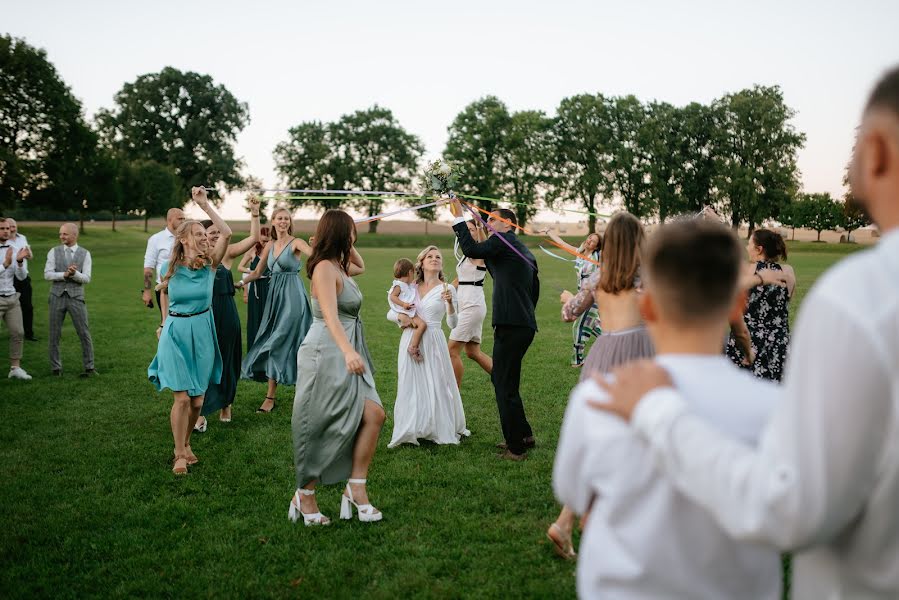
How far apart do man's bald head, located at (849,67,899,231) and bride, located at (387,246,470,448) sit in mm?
6696

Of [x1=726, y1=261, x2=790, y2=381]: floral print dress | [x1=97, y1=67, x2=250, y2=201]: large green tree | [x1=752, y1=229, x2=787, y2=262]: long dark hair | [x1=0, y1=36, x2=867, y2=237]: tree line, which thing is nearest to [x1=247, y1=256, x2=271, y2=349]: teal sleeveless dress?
[x1=726, y1=261, x2=790, y2=381]: floral print dress

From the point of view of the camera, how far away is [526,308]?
7.52m

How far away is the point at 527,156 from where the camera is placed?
7050 centimetres

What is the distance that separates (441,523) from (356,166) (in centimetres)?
7440

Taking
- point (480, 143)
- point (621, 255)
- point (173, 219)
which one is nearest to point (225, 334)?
point (173, 219)

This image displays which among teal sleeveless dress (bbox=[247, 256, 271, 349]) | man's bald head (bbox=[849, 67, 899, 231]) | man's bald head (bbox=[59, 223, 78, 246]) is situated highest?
man's bald head (bbox=[849, 67, 899, 231])

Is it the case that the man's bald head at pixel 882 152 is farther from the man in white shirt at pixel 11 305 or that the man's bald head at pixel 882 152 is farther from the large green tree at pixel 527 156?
the large green tree at pixel 527 156

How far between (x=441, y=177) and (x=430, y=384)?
232 centimetres

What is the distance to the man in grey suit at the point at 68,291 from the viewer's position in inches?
449

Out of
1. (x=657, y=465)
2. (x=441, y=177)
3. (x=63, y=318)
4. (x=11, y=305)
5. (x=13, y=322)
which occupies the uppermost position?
(x=441, y=177)

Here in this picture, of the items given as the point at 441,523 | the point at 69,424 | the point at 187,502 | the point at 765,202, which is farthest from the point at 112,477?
the point at 765,202

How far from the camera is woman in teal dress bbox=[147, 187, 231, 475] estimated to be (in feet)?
23.2

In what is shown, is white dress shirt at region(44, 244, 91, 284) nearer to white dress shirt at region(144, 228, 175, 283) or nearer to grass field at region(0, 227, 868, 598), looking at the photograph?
white dress shirt at region(144, 228, 175, 283)

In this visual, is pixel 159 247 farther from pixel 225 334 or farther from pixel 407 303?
pixel 407 303
